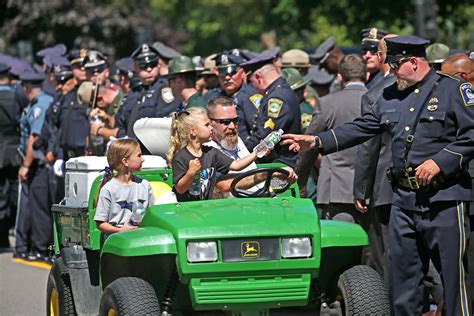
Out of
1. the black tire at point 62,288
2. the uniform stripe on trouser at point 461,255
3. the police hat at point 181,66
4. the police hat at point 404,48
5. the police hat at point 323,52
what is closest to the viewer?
the uniform stripe on trouser at point 461,255

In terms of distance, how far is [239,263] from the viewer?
727 cm

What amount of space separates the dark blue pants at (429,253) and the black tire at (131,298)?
1.81 metres

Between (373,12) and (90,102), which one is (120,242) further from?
(373,12)

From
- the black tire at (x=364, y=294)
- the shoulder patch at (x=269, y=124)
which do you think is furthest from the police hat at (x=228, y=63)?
the black tire at (x=364, y=294)

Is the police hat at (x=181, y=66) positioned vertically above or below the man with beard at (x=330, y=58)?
above

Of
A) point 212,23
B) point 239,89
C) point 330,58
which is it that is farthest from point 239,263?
point 212,23

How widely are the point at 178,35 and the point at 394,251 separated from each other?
4024 cm

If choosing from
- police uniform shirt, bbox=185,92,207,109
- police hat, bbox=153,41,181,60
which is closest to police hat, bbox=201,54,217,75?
police hat, bbox=153,41,181,60

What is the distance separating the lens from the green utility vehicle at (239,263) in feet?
23.9

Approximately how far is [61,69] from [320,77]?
120 inches

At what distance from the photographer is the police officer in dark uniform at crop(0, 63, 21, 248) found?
1551 cm

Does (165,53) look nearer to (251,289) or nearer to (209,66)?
(209,66)

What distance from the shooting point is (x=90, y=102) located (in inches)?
544

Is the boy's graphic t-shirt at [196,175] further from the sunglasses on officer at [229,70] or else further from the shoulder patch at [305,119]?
the shoulder patch at [305,119]
